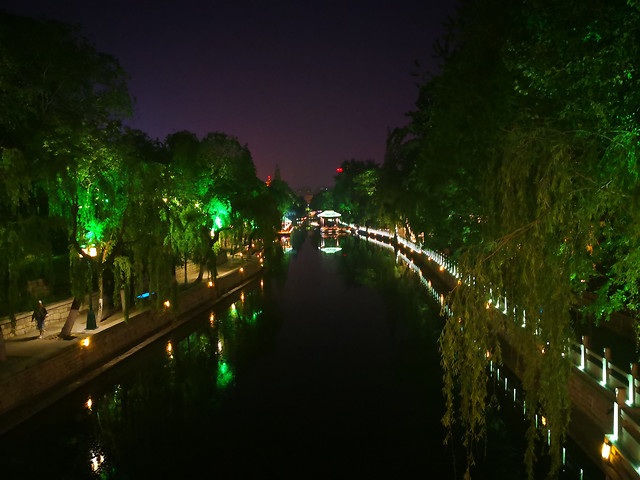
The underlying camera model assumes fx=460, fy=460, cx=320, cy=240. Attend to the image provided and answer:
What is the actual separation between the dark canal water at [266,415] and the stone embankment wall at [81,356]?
22.7 inches

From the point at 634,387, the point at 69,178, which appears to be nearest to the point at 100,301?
the point at 69,178

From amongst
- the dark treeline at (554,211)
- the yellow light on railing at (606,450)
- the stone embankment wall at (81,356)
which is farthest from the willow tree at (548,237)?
the stone embankment wall at (81,356)

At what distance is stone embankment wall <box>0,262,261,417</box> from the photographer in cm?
1084

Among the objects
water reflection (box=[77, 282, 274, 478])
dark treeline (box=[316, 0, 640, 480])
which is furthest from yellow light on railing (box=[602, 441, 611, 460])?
water reflection (box=[77, 282, 274, 478])

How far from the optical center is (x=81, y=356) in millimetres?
13414

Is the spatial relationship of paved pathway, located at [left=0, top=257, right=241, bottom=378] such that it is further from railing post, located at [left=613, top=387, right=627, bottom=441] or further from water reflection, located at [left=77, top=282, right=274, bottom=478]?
railing post, located at [left=613, top=387, right=627, bottom=441]

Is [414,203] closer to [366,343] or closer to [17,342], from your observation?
[366,343]

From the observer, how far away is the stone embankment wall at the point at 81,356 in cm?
1084

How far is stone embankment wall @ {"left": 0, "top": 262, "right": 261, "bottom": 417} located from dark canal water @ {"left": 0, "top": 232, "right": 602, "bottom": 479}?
575 millimetres

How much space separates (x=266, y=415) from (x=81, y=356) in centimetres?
594

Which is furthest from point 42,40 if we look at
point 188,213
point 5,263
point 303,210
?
point 303,210

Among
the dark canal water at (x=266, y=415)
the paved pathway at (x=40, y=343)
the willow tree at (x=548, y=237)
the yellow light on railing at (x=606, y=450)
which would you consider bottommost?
the dark canal water at (x=266, y=415)

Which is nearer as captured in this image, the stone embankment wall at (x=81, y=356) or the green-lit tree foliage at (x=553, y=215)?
the green-lit tree foliage at (x=553, y=215)

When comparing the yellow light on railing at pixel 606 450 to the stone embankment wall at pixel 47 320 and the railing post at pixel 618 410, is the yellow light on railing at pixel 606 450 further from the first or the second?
the stone embankment wall at pixel 47 320
